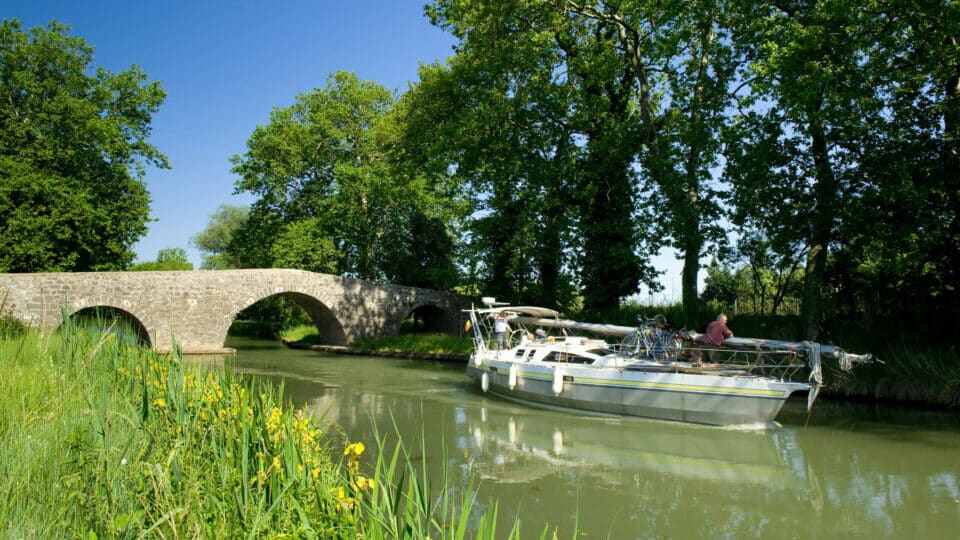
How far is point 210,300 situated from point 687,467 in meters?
19.6

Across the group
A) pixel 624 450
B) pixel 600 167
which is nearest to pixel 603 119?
pixel 600 167

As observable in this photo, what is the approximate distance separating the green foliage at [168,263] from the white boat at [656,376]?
74.3 ft

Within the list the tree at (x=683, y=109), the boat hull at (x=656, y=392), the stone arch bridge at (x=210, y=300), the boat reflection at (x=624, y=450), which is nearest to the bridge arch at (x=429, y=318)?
the stone arch bridge at (x=210, y=300)

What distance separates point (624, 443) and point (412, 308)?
19.3 meters

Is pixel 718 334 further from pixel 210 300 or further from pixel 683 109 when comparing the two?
pixel 210 300

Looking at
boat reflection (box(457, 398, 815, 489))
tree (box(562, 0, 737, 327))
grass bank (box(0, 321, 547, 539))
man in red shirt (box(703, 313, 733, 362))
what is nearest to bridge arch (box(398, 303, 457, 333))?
tree (box(562, 0, 737, 327))

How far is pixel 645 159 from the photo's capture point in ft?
64.9

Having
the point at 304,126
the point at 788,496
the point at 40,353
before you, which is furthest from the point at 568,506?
the point at 304,126

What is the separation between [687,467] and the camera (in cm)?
827

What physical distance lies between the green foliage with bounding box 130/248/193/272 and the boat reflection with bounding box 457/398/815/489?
24.6 meters

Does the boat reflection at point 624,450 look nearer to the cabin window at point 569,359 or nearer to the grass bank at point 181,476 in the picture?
the cabin window at point 569,359

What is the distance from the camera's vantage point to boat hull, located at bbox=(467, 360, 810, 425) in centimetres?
1048

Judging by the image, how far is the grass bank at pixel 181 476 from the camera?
9.63 feet

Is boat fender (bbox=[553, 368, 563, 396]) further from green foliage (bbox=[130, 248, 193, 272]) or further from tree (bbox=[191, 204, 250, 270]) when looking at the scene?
tree (bbox=[191, 204, 250, 270])
